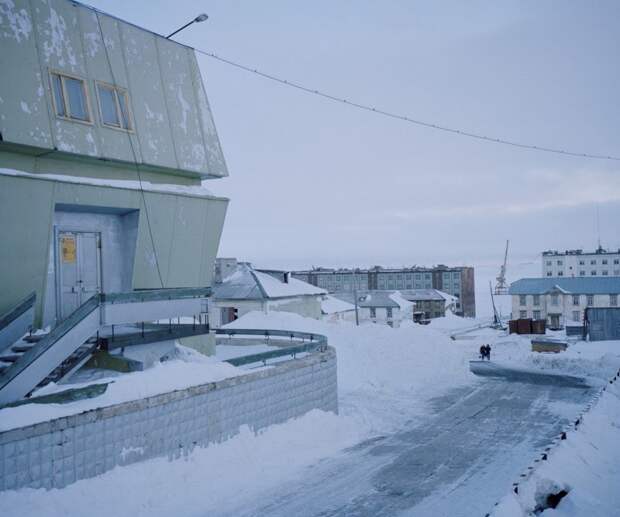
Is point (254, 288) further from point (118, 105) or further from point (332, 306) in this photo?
point (118, 105)

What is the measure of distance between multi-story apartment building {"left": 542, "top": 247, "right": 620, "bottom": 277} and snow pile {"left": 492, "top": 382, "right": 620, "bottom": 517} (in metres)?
95.2

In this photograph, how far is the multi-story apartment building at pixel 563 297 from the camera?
65750 millimetres

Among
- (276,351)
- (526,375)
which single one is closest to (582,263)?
(526,375)

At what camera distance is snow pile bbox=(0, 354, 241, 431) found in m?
7.71

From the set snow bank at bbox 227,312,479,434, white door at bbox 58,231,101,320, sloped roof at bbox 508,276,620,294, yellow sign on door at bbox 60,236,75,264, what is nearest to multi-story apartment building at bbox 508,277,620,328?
sloped roof at bbox 508,276,620,294

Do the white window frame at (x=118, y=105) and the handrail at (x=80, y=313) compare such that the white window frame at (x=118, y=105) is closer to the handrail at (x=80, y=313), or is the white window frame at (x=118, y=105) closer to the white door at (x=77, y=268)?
the white door at (x=77, y=268)

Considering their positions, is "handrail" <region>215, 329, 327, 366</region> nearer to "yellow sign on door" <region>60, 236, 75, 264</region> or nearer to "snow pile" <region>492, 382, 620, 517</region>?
"yellow sign on door" <region>60, 236, 75, 264</region>

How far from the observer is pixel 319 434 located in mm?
12531

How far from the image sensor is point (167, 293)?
1188cm

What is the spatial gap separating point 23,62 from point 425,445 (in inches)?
487

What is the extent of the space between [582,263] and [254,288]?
7942 cm

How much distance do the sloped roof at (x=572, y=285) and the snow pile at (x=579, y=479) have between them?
196 ft

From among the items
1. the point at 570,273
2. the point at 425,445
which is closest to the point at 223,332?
the point at 425,445

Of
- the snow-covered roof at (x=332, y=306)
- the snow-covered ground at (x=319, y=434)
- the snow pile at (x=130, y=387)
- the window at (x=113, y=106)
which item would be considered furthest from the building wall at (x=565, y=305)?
the window at (x=113, y=106)
